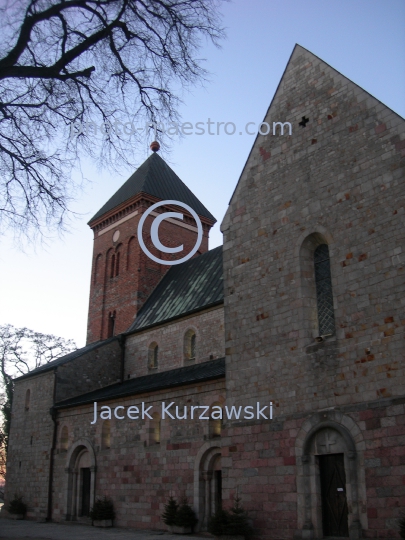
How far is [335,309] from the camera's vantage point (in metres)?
12.2

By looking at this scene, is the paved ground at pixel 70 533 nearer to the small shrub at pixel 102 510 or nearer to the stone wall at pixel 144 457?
the small shrub at pixel 102 510

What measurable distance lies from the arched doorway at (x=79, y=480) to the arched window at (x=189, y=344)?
5087 millimetres

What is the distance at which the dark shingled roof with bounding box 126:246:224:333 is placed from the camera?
23.0 meters

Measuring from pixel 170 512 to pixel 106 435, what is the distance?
218 inches

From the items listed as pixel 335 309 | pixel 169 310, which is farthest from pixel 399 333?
pixel 169 310

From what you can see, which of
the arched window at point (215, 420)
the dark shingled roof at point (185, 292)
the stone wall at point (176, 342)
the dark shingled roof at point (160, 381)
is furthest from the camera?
the dark shingled roof at point (185, 292)

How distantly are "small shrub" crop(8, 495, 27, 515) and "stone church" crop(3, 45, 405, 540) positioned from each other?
11.4 feet

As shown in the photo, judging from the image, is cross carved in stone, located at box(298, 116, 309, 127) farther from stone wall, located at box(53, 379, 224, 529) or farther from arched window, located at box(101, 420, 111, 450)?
arched window, located at box(101, 420, 111, 450)

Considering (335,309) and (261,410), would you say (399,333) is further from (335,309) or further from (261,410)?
(261,410)

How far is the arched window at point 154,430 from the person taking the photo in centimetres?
1891

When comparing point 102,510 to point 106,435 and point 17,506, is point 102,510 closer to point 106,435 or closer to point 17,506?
point 106,435

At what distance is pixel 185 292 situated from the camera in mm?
25219

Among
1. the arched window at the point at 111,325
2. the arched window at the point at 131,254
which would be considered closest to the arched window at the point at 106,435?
the arched window at the point at 111,325

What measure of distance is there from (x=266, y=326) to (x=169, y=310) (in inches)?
460
